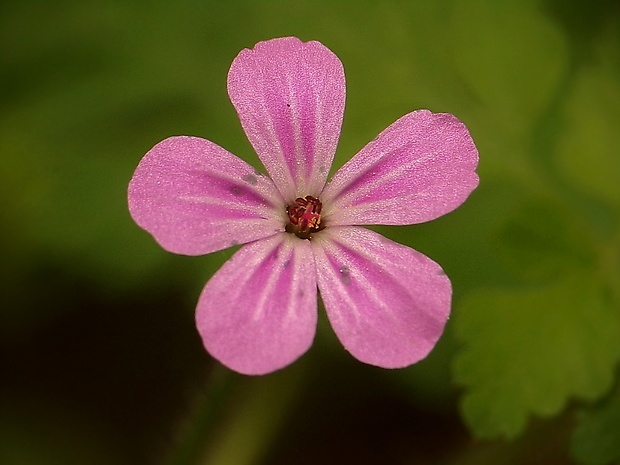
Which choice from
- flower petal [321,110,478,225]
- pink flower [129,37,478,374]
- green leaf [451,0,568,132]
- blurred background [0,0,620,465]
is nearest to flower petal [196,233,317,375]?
pink flower [129,37,478,374]

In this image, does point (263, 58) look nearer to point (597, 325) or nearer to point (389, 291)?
point (389, 291)

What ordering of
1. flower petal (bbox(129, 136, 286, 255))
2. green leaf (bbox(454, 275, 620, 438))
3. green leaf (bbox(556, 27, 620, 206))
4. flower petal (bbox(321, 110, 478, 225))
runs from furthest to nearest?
green leaf (bbox(556, 27, 620, 206)), green leaf (bbox(454, 275, 620, 438)), flower petal (bbox(321, 110, 478, 225)), flower petal (bbox(129, 136, 286, 255))

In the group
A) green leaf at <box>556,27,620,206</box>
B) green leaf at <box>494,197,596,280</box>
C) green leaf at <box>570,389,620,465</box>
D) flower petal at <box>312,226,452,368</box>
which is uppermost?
green leaf at <box>556,27,620,206</box>

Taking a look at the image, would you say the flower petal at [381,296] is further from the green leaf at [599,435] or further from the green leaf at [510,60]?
the green leaf at [510,60]

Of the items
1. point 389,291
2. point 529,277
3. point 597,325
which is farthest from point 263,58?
point 597,325

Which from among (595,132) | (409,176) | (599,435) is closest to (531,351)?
(599,435)

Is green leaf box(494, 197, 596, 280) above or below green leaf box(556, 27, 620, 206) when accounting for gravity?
below

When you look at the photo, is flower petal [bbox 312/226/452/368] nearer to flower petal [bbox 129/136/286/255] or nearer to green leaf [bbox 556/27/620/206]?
flower petal [bbox 129/136/286/255]
